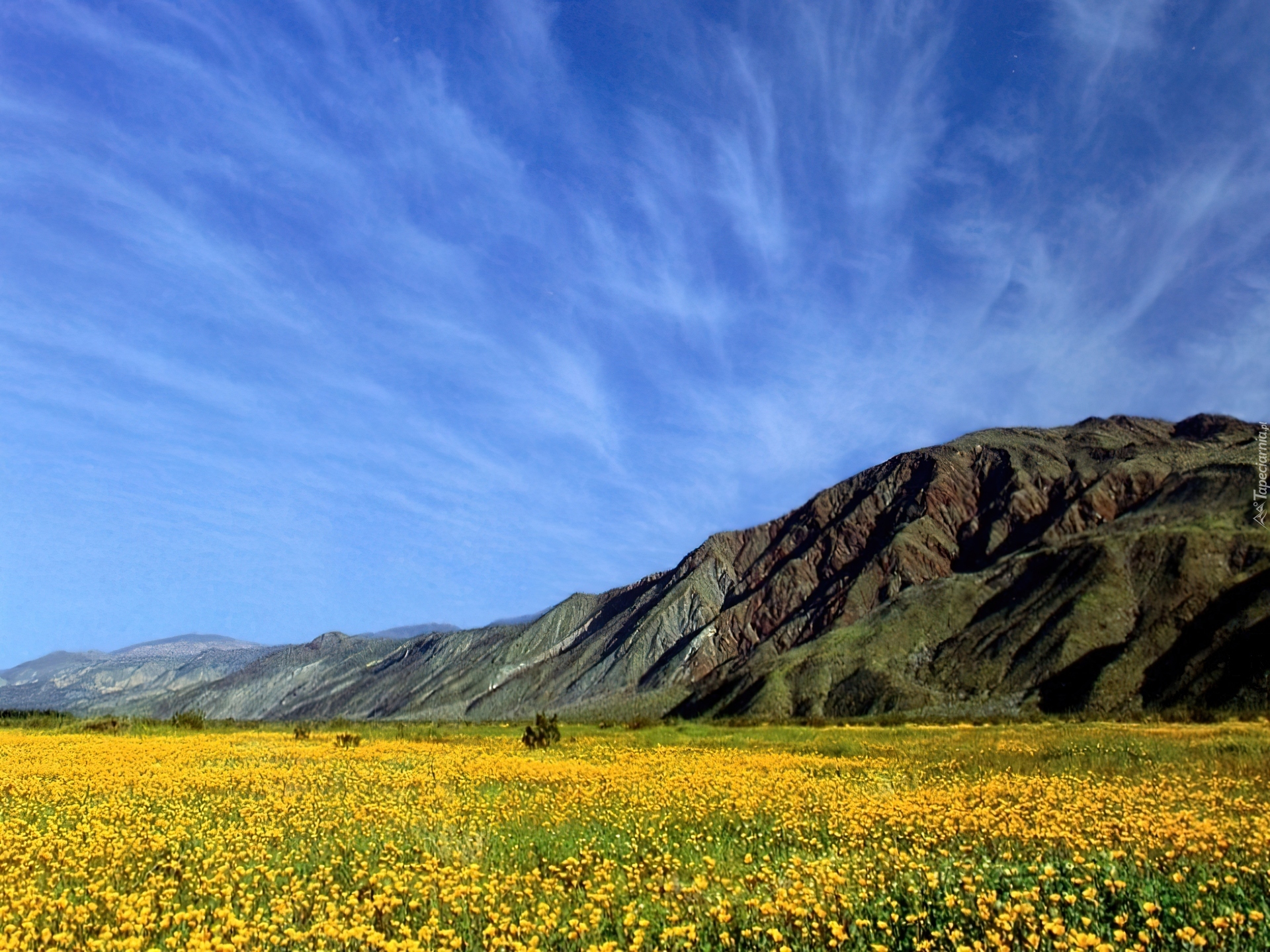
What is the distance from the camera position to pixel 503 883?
22.7ft

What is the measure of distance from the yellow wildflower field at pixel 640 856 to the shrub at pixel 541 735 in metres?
9.91

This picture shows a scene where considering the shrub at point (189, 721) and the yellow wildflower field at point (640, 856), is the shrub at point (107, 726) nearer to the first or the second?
the shrub at point (189, 721)

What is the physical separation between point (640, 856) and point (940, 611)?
307ft

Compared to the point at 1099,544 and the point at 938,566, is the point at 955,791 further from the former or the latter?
the point at 938,566

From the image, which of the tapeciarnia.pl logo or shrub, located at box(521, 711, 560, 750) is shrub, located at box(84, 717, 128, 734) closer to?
shrub, located at box(521, 711, 560, 750)

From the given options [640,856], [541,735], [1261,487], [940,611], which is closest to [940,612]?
[940,611]

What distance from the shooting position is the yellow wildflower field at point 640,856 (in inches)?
224

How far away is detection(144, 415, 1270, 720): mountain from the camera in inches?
2832

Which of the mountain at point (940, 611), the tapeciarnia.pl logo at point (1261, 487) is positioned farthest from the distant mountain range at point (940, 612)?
the tapeciarnia.pl logo at point (1261, 487)

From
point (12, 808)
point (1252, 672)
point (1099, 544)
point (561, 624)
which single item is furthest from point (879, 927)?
point (561, 624)

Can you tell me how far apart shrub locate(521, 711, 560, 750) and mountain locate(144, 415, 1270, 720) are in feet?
187

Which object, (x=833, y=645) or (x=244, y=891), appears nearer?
(x=244, y=891)

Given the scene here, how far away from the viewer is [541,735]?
2703 cm

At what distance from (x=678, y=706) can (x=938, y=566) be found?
49.0 m
